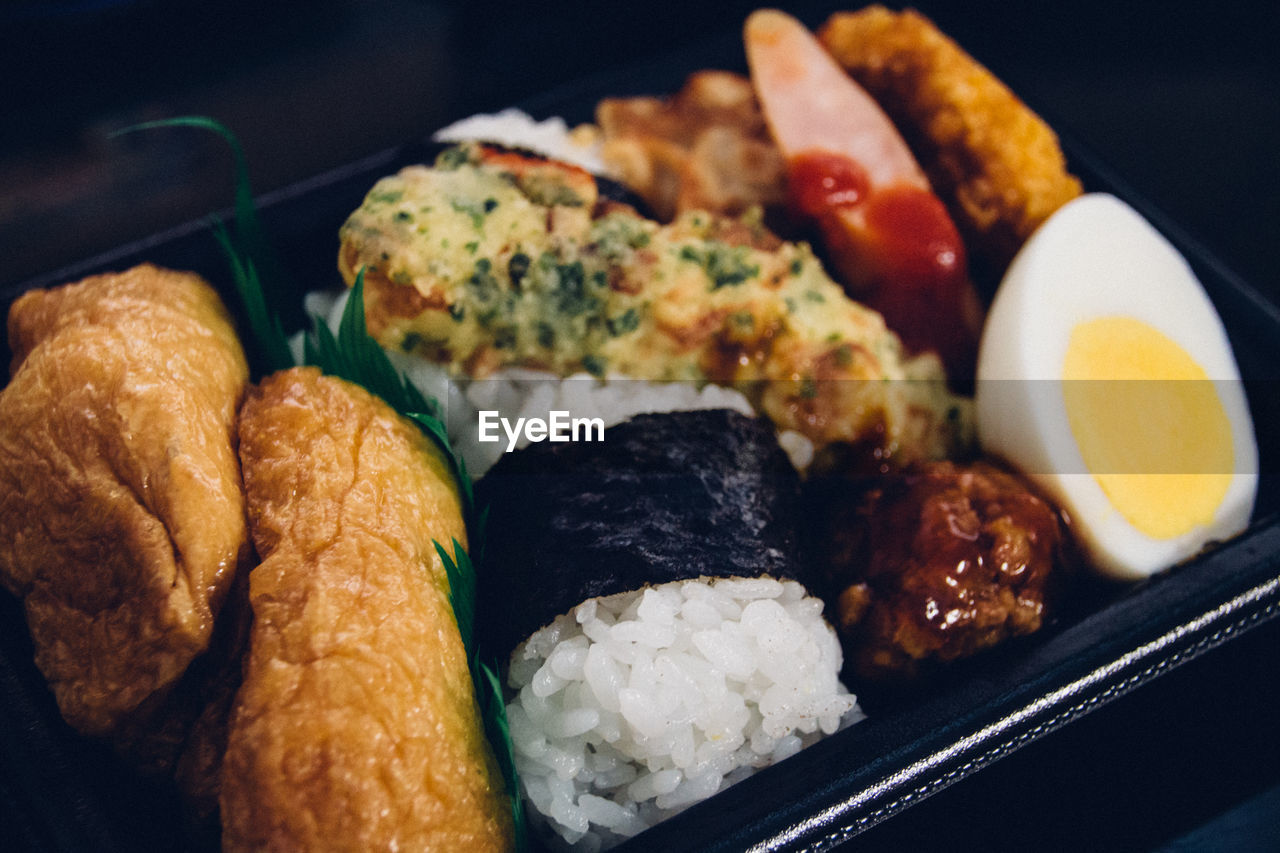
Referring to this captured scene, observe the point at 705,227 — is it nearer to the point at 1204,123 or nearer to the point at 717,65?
the point at 717,65

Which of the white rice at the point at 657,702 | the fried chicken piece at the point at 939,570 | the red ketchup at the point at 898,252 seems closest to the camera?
the white rice at the point at 657,702

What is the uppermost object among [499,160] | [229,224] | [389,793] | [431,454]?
[499,160]

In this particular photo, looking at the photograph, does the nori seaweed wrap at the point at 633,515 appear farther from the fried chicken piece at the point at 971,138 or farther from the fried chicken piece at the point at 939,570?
the fried chicken piece at the point at 971,138

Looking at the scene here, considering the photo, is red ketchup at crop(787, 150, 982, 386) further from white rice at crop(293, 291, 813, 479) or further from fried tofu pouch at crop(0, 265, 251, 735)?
fried tofu pouch at crop(0, 265, 251, 735)

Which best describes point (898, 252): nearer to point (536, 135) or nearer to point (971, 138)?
point (971, 138)

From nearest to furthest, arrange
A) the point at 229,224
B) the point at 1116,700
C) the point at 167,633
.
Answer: the point at 167,633
the point at 1116,700
the point at 229,224

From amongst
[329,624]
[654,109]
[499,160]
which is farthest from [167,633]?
[654,109]

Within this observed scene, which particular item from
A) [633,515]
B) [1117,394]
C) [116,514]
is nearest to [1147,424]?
[1117,394]

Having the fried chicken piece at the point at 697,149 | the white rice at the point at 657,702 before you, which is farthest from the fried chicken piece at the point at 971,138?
the white rice at the point at 657,702
